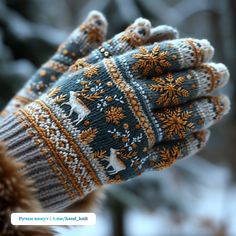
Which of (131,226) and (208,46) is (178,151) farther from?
(131,226)

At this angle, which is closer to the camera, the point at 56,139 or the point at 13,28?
the point at 56,139

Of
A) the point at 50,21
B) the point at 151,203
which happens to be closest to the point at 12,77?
the point at 50,21

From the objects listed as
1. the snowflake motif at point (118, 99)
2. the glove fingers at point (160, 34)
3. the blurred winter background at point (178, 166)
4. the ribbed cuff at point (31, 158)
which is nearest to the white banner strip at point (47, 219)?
the ribbed cuff at point (31, 158)

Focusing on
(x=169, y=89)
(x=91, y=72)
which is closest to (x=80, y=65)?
(x=91, y=72)

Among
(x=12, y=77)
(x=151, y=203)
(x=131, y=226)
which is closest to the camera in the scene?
(x=12, y=77)

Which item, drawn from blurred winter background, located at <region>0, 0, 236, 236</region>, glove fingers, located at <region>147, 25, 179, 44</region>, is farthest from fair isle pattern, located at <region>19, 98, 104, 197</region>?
blurred winter background, located at <region>0, 0, 236, 236</region>

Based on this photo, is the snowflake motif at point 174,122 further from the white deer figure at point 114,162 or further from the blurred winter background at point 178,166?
the blurred winter background at point 178,166

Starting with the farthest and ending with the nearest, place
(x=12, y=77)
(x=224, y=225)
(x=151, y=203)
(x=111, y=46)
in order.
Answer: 1. (x=151, y=203)
2. (x=224, y=225)
3. (x=12, y=77)
4. (x=111, y=46)
